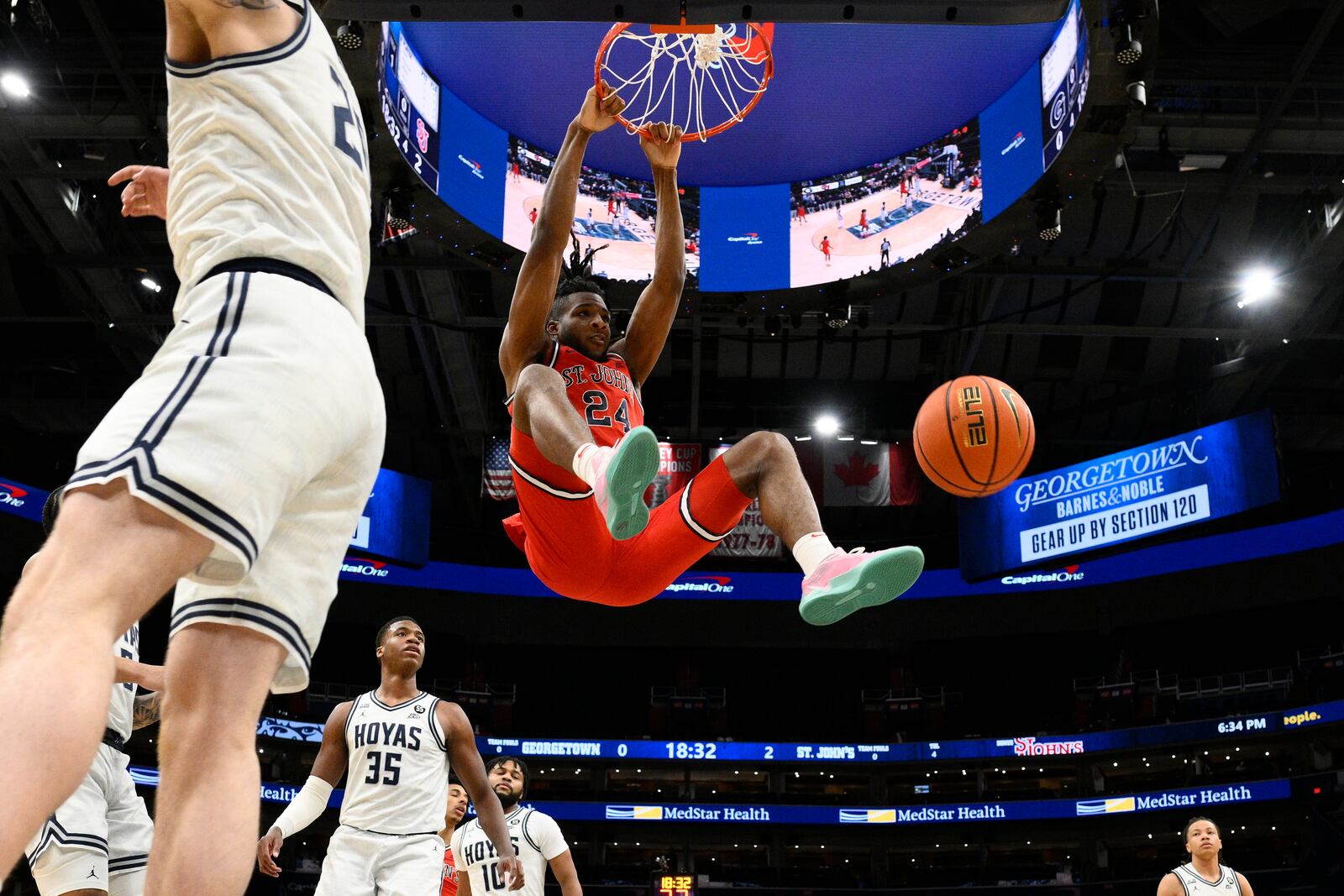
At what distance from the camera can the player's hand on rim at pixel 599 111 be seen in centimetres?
458

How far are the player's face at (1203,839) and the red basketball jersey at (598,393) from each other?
5.59 m

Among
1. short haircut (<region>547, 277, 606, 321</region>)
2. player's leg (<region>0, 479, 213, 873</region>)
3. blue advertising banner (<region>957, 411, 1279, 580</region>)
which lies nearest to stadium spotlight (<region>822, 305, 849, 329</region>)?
short haircut (<region>547, 277, 606, 321</region>)

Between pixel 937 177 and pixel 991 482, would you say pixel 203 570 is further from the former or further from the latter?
pixel 937 177

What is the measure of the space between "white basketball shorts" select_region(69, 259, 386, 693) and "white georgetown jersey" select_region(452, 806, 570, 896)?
5.38 meters

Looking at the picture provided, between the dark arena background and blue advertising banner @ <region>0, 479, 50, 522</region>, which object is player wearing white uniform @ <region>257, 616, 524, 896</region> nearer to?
the dark arena background

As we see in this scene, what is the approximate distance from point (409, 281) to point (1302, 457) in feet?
59.0

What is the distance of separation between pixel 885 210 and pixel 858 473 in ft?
30.8

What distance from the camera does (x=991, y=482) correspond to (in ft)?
27.7

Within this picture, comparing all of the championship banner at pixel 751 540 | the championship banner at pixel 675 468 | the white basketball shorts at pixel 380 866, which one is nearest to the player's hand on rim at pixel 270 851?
the white basketball shorts at pixel 380 866

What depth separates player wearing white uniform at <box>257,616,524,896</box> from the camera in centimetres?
561

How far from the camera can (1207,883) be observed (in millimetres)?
8117

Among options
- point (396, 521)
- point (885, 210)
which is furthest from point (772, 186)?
point (396, 521)

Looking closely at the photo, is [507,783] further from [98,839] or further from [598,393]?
[598,393]

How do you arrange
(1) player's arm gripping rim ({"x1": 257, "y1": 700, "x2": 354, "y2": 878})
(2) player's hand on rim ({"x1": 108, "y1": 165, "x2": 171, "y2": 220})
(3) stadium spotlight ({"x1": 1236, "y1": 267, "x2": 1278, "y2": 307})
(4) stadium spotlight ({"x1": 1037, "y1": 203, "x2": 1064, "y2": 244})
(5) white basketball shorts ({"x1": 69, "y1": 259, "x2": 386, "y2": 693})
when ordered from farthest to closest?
(3) stadium spotlight ({"x1": 1236, "y1": 267, "x2": 1278, "y2": 307}), (4) stadium spotlight ({"x1": 1037, "y1": 203, "x2": 1064, "y2": 244}), (1) player's arm gripping rim ({"x1": 257, "y1": 700, "x2": 354, "y2": 878}), (2) player's hand on rim ({"x1": 108, "y1": 165, "x2": 171, "y2": 220}), (5) white basketball shorts ({"x1": 69, "y1": 259, "x2": 386, "y2": 693})
